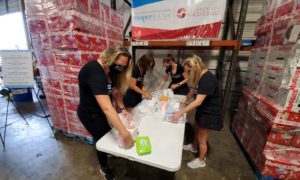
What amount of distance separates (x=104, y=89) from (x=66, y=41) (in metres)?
1.18

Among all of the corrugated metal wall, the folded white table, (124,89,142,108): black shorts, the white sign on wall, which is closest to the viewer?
the folded white table

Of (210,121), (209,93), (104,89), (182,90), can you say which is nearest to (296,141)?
(210,121)

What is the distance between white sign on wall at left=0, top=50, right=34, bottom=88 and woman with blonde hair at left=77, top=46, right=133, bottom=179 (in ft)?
5.40

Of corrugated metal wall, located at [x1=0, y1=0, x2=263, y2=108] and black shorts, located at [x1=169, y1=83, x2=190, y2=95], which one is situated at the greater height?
corrugated metal wall, located at [x1=0, y1=0, x2=263, y2=108]

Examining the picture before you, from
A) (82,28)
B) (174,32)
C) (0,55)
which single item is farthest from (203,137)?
(0,55)

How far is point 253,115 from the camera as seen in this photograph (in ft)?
5.87

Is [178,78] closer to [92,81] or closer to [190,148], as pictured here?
[190,148]

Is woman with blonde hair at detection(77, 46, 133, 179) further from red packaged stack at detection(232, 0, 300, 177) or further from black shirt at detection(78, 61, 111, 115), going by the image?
red packaged stack at detection(232, 0, 300, 177)

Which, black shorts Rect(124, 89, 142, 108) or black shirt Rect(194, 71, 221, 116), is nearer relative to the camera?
black shirt Rect(194, 71, 221, 116)

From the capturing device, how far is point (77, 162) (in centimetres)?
182

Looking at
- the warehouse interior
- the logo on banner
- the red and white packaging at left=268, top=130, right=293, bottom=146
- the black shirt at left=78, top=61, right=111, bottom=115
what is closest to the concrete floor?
the warehouse interior

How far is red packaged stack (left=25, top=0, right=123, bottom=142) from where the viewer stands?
65.7 inches

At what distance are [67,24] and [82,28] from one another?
0.16 meters

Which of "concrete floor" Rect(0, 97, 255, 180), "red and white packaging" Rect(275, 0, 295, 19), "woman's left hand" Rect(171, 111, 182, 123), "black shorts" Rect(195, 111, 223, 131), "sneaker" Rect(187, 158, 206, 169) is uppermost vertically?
"red and white packaging" Rect(275, 0, 295, 19)
